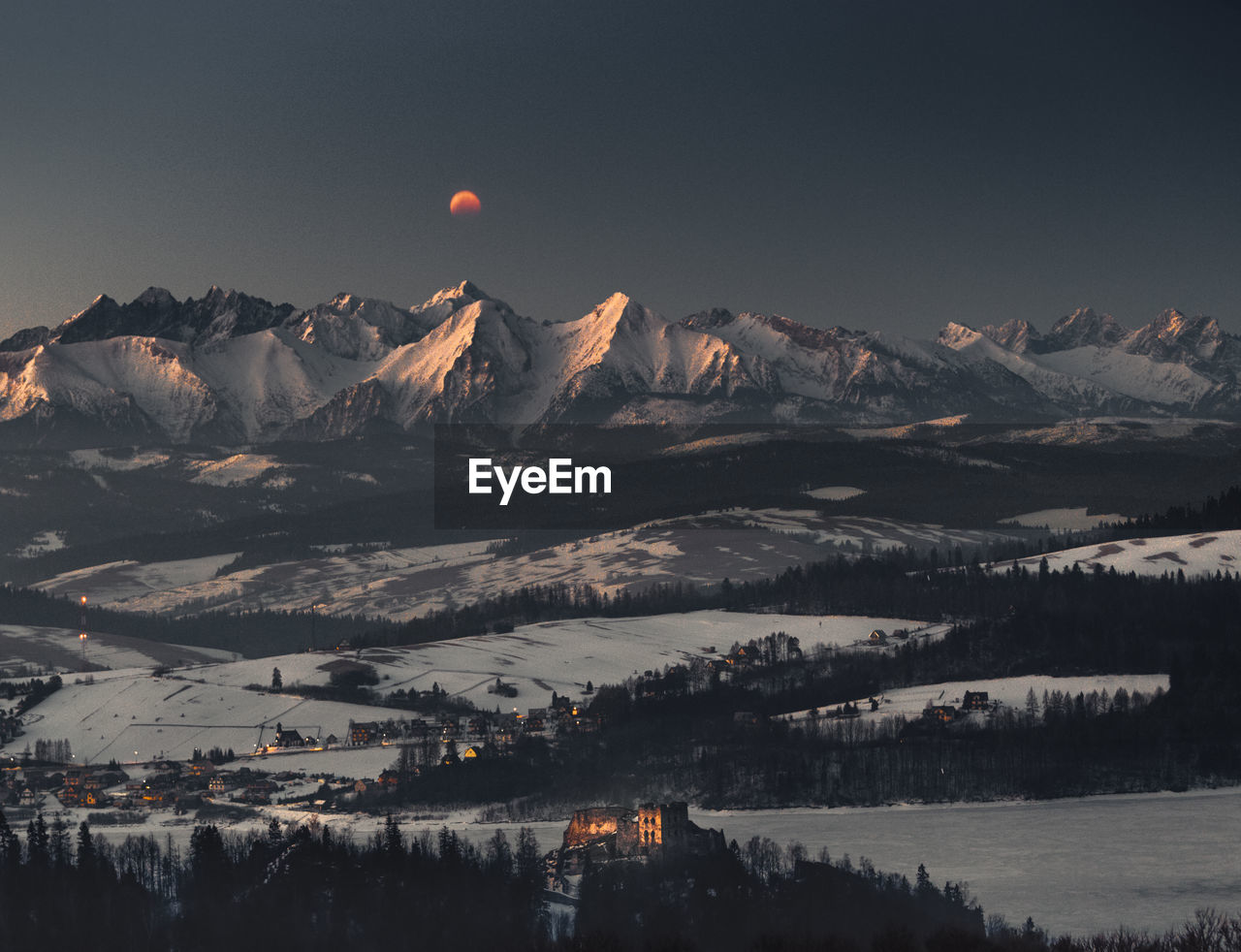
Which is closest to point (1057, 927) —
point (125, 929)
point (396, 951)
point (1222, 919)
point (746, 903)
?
point (1222, 919)

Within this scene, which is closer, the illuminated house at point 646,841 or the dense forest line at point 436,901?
the dense forest line at point 436,901

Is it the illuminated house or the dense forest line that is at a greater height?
the illuminated house

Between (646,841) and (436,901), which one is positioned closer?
(436,901)

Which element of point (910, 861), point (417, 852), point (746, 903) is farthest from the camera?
point (910, 861)

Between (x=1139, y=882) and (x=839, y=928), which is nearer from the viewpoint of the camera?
(x=839, y=928)

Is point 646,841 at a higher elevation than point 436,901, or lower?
higher

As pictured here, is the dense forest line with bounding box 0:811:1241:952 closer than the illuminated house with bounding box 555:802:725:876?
Yes

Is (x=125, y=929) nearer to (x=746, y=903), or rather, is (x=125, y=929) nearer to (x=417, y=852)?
(x=417, y=852)

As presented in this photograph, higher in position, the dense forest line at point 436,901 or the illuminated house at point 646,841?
the illuminated house at point 646,841
